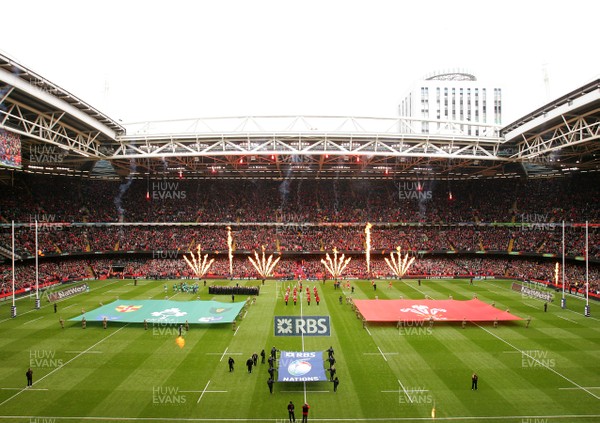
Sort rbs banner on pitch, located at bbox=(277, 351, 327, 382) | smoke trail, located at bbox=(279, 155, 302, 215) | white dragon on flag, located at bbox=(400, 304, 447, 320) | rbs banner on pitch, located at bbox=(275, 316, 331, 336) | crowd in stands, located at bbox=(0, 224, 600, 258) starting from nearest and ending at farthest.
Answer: rbs banner on pitch, located at bbox=(277, 351, 327, 382), rbs banner on pitch, located at bbox=(275, 316, 331, 336), white dragon on flag, located at bbox=(400, 304, 447, 320), crowd in stands, located at bbox=(0, 224, 600, 258), smoke trail, located at bbox=(279, 155, 302, 215)

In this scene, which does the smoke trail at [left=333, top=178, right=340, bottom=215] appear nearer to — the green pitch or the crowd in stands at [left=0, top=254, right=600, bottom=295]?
the crowd in stands at [left=0, top=254, right=600, bottom=295]

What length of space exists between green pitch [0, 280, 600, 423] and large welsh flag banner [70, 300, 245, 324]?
581mm

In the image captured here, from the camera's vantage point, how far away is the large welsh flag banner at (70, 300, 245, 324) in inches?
1128

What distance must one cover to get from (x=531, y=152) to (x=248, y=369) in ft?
112

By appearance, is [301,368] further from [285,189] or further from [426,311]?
[285,189]

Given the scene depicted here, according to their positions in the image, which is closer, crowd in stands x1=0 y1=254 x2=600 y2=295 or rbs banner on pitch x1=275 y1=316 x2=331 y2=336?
rbs banner on pitch x1=275 y1=316 x2=331 y2=336

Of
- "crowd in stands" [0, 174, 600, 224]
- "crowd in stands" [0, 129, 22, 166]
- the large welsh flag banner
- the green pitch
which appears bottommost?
the green pitch

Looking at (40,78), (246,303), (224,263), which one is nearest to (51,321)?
(246,303)

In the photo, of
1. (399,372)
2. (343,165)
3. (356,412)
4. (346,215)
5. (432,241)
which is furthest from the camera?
(346,215)

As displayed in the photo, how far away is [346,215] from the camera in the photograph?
191 feet

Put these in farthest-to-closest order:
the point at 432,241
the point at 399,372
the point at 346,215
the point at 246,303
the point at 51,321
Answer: the point at 346,215 < the point at 432,241 < the point at 246,303 < the point at 51,321 < the point at 399,372

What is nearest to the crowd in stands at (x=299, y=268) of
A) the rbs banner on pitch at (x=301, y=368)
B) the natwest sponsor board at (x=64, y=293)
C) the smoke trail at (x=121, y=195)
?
the smoke trail at (x=121, y=195)

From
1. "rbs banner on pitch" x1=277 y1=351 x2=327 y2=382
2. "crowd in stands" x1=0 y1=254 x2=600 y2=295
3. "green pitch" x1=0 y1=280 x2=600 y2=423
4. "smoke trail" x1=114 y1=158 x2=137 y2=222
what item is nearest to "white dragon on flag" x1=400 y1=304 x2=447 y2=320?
"green pitch" x1=0 y1=280 x2=600 y2=423

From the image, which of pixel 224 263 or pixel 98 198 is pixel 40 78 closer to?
pixel 224 263
